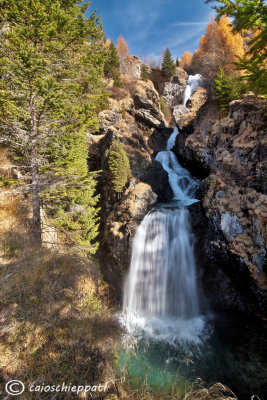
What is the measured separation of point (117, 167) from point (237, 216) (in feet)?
31.0

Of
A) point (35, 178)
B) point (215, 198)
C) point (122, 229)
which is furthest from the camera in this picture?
point (122, 229)

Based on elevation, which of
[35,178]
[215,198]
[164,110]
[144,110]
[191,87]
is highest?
[191,87]

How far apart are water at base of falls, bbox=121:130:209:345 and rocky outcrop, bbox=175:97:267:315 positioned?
3.35ft

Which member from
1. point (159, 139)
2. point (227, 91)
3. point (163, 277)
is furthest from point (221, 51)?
point (163, 277)

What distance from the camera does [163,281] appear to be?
35.4 feet

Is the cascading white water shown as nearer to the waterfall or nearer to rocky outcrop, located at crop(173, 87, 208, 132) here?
rocky outcrop, located at crop(173, 87, 208, 132)

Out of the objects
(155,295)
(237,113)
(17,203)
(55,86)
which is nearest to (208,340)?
(155,295)

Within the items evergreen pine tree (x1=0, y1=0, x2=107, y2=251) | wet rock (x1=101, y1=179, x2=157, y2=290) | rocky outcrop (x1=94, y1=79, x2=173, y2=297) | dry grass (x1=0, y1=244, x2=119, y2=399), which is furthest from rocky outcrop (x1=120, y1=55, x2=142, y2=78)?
dry grass (x1=0, y1=244, x2=119, y2=399)

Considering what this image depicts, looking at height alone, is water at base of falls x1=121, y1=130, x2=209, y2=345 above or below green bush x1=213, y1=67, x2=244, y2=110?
below

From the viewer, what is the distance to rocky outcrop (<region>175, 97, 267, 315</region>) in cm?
834

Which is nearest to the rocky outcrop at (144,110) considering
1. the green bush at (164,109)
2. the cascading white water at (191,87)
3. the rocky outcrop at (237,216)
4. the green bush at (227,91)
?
the green bush at (164,109)

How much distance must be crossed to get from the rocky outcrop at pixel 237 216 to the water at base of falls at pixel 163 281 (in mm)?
1021

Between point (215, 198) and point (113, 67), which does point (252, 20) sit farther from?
point (113, 67)

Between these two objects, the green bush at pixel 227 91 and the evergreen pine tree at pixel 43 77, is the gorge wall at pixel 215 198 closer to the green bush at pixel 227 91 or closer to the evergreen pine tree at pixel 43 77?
the green bush at pixel 227 91
